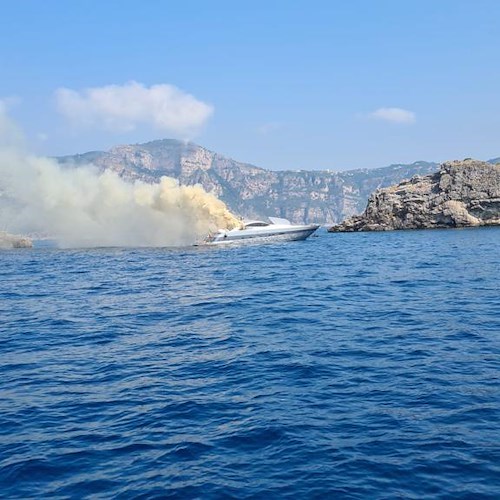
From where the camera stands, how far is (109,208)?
88.1 meters

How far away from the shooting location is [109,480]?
29.5 feet

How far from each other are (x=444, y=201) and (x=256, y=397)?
104705 millimetres

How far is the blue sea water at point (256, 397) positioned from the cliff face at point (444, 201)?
83689 mm

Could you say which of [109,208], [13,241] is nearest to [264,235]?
[109,208]

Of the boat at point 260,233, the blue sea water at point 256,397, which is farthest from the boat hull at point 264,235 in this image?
the blue sea water at point 256,397

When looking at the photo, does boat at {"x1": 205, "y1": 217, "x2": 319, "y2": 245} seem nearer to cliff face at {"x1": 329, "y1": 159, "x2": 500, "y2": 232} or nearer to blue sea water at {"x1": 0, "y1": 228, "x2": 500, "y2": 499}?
cliff face at {"x1": 329, "y1": 159, "x2": 500, "y2": 232}

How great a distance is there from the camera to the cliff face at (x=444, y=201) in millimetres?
104562

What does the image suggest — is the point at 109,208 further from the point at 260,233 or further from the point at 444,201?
the point at 444,201

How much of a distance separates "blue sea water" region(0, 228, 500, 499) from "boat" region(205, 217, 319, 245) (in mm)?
50656

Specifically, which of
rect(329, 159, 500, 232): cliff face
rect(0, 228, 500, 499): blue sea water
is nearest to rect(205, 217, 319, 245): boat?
rect(329, 159, 500, 232): cliff face

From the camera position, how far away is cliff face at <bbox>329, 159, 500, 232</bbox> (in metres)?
105

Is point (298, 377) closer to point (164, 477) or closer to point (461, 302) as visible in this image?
point (164, 477)

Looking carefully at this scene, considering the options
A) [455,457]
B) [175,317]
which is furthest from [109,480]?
[175,317]

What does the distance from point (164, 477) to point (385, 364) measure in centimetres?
809
